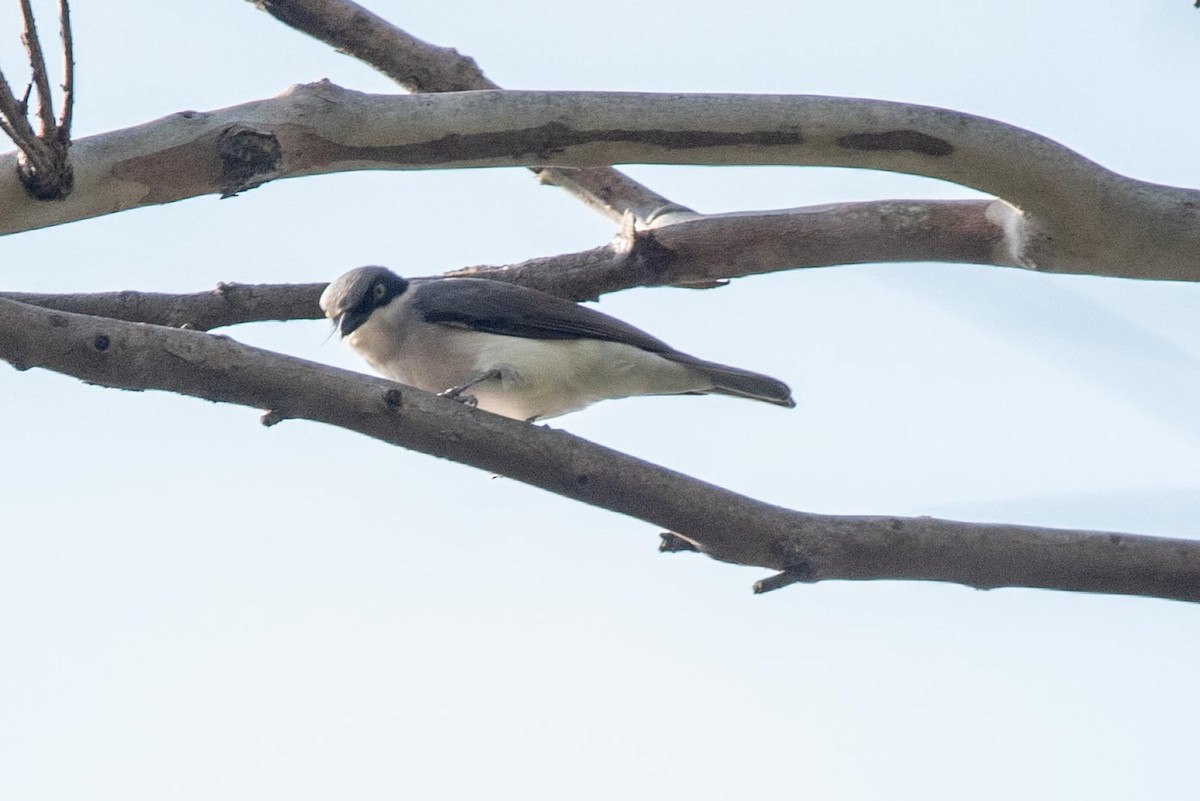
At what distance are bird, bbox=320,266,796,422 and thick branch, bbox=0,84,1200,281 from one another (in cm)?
162

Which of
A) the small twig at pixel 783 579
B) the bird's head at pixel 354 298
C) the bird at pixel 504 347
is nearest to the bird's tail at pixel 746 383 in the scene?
the bird at pixel 504 347

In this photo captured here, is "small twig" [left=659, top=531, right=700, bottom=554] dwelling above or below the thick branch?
below

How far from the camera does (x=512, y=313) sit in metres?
6.10

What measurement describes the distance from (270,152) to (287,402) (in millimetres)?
793

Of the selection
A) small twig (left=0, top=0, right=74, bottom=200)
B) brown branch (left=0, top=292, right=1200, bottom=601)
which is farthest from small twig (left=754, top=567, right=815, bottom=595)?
small twig (left=0, top=0, right=74, bottom=200)

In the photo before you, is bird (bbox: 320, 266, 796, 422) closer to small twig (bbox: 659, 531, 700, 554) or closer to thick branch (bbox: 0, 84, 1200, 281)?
thick branch (bbox: 0, 84, 1200, 281)

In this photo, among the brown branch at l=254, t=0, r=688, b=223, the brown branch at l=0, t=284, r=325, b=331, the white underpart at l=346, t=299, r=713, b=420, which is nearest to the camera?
the brown branch at l=0, t=284, r=325, b=331

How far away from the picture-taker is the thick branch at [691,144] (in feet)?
13.5

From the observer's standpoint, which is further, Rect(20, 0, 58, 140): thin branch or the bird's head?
the bird's head

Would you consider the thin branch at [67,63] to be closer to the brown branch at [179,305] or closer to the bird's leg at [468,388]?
the brown branch at [179,305]

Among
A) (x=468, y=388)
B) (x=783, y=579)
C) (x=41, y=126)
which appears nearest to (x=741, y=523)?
(x=783, y=579)

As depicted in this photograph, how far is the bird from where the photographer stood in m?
6.04

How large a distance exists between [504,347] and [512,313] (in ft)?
0.61

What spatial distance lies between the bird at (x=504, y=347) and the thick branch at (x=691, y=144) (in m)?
1.62
